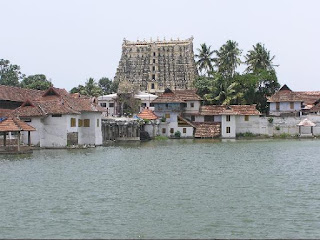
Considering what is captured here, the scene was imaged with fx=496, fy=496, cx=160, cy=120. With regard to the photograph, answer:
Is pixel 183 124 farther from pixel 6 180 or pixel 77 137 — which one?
pixel 6 180

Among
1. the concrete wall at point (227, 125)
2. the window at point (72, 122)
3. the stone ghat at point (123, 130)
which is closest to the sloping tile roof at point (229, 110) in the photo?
the concrete wall at point (227, 125)

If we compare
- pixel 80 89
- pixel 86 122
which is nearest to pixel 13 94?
pixel 86 122

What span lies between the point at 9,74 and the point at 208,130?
48.6 m

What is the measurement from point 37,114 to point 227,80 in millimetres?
36588

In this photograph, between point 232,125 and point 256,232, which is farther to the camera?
point 232,125

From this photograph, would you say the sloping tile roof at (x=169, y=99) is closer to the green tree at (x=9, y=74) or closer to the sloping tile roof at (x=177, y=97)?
the sloping tile roof at (x=177, y=97)

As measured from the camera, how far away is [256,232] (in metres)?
16.4

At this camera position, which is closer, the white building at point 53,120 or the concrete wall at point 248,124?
the white building at point 53,120

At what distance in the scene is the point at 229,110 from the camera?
221 feet

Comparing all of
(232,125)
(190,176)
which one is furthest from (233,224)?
(232,125)

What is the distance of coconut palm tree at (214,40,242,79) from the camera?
8062cm

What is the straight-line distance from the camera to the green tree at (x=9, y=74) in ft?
316

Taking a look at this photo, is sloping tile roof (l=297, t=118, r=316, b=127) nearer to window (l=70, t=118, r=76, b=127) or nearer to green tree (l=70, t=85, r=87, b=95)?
window (l=70, t=118, r=76, b=127)

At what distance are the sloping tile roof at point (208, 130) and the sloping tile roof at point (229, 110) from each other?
175 cm
